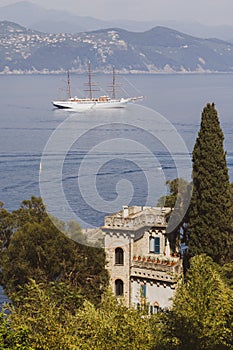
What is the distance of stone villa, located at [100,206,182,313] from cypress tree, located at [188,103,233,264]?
187 cm

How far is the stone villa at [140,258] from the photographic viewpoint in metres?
33.8

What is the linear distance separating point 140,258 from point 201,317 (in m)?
11.1

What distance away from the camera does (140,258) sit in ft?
113

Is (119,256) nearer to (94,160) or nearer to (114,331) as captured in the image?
(114,331)

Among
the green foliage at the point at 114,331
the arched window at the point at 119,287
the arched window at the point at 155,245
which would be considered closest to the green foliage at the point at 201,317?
the green foliage at the point at 114,331

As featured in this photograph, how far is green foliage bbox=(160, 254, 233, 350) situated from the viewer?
75.2 ft

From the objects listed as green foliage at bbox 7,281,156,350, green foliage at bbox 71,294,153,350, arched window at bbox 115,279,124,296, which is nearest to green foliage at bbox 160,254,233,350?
green foliage at bbox 7,281,156,350

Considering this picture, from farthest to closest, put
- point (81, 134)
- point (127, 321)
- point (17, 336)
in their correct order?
1. point (81, 134)
2. point (127, 321)
3. point (17, 336)

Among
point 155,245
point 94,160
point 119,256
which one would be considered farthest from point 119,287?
point 94,160

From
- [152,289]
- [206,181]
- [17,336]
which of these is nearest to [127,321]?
[17,336]

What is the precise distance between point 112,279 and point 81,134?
90.9 meters

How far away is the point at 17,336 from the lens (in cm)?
2114

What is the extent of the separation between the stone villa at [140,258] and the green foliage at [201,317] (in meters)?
8.45

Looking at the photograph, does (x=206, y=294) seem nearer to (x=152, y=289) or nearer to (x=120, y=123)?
(x=152, y=289)
